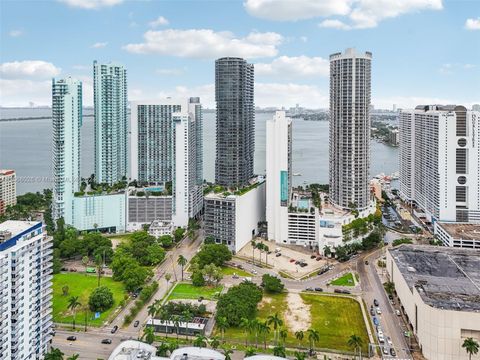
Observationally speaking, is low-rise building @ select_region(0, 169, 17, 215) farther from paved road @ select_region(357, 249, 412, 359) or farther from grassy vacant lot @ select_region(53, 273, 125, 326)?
paved road @ select_region(357, 249, 412, 359)

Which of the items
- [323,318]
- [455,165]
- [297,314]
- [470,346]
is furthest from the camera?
[455,165]

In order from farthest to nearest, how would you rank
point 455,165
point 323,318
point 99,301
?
point 455,165, point 99,301, point 323,318

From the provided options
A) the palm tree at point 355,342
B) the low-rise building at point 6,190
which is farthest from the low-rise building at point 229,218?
the low-rise building at point 6,190

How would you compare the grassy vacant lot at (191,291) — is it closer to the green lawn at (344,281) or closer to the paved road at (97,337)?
the paved road at (97,337)

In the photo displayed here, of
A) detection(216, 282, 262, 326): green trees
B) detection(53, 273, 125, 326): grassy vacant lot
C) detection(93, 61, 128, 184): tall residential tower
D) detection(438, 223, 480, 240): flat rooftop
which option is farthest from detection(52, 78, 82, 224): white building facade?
detection(438, 223, 480, 240): flat rooftop

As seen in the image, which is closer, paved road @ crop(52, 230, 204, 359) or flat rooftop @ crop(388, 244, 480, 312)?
paved road @ crop(52, 230, 204, 359)

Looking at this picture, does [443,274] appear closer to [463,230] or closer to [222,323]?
[222,323]

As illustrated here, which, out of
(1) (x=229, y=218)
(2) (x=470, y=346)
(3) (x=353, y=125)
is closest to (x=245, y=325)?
(2) (x=470, y=346)

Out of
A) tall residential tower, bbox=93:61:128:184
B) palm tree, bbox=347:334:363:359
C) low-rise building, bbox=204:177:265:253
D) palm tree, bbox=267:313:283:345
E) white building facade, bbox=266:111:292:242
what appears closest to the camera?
palm tree, bbox=347:334:363:359
